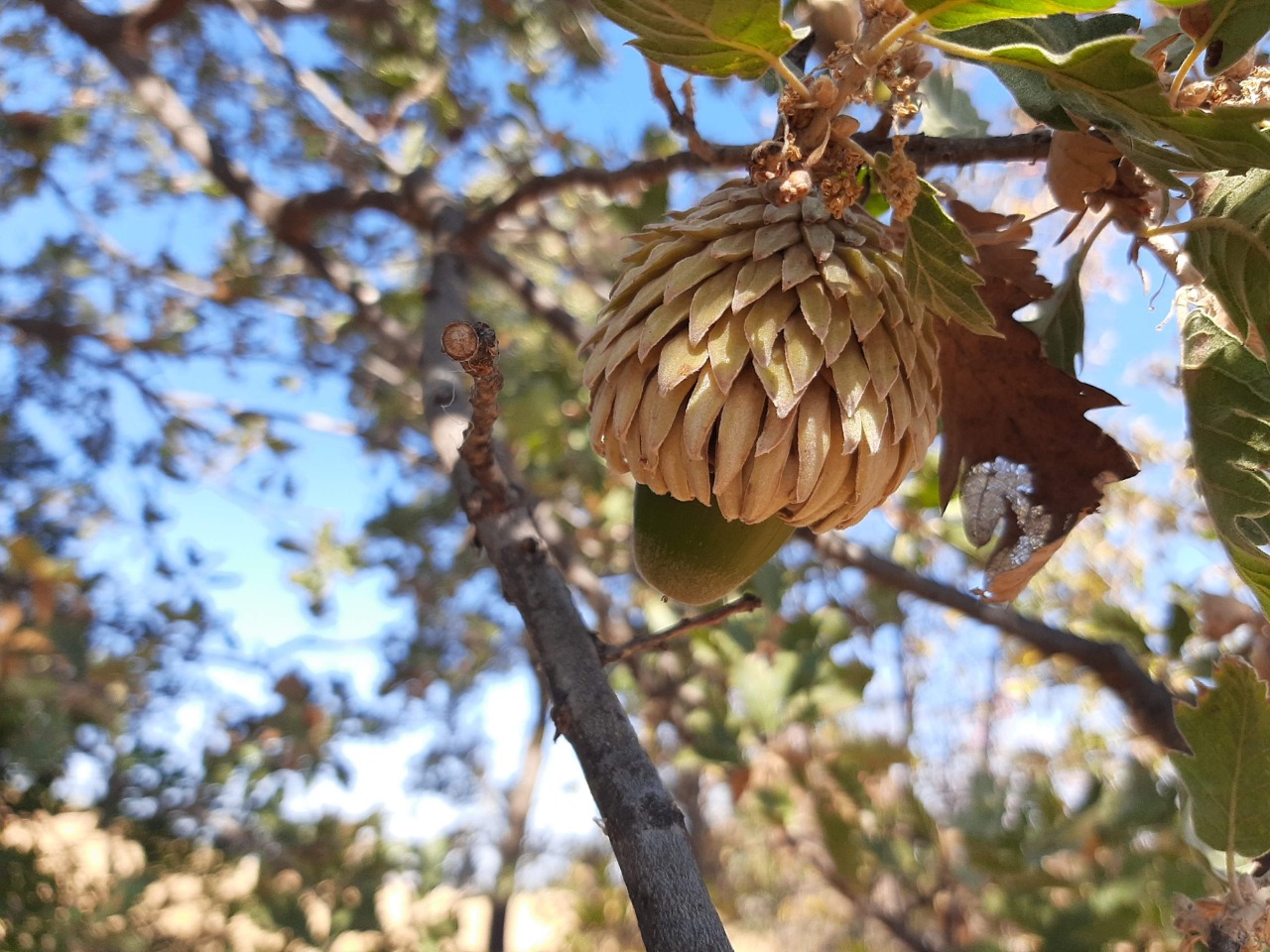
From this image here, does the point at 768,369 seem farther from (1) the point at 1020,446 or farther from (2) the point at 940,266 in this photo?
(1) the point at 1020,446

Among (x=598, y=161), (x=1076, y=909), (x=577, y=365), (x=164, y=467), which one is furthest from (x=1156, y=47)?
(x=164, y=467)

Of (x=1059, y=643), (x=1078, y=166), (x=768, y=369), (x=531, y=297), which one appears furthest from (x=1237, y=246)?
(x=531, y=297)

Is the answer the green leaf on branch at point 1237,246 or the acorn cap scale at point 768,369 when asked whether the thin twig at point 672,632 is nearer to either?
the acorn cap scale at point 768,369

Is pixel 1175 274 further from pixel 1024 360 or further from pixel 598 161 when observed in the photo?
pixel 598 161

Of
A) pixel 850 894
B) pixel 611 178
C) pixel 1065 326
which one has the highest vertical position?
pixel 611 178

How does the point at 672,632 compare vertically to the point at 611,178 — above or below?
below

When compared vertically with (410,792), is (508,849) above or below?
below

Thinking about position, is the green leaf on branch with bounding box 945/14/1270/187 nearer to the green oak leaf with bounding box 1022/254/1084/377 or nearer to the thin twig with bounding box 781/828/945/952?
the green oak leaf with bounding box 1022/254/1084/377
